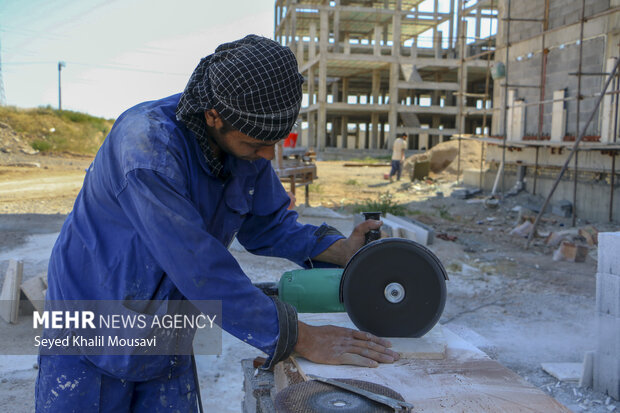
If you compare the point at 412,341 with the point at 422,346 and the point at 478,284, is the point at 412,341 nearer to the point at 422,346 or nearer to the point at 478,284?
the point at 422,346

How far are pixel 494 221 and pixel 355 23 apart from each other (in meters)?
27.9

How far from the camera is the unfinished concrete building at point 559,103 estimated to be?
11113mm

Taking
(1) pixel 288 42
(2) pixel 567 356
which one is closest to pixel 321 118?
(1) pixel 288 42

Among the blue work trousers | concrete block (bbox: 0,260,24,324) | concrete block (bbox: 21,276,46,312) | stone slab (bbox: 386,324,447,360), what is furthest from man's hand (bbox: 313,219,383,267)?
concrete block (bbox: 0,260,24,324)

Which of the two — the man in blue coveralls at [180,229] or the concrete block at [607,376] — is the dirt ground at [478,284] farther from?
the man in blue coveralls at [180,229]

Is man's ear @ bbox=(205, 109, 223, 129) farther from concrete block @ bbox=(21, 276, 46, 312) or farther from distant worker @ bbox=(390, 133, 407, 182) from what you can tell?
distant worker @ bbox=(390, 133, 407, 182)

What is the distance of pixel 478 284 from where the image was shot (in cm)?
670

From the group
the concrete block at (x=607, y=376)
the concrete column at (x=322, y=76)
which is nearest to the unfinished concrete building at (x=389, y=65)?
the concrete column at (x=322, y=76)

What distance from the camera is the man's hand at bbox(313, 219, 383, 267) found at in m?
2.29

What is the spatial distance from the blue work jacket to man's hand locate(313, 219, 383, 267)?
0.49m

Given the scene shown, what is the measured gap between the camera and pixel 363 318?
6.59 ft

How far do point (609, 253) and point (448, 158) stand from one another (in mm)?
18555

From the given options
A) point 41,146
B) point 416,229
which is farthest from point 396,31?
point 416,229

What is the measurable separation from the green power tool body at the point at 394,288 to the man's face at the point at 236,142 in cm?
54
